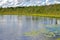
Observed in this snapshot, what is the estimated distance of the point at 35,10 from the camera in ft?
65.6

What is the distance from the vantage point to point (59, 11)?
61.6 ft

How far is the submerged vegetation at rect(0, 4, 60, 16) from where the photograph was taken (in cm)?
1928

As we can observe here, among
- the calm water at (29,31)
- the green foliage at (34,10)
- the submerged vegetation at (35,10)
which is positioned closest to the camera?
the calm water at (29,31)

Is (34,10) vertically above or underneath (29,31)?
above

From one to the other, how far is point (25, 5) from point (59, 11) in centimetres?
444

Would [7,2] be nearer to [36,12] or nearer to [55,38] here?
[36,12]

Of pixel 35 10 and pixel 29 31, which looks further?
pixel 35 10

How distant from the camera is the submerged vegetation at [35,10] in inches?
759

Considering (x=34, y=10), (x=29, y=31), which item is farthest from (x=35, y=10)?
(x=29, y=31)

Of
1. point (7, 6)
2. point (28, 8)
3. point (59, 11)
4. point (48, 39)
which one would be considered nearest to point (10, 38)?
point (48, 39)

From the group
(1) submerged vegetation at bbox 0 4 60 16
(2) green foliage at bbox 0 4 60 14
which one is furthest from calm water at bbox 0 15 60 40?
(2) green foliage at bbox 0 4 60 14

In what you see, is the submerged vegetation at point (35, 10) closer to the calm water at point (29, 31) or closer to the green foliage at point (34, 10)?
the green foliage at point (34, 10)

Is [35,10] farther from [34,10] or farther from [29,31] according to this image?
[29,31]

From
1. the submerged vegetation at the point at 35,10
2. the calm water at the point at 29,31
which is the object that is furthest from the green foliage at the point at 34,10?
the calm water at the point at 29,31
